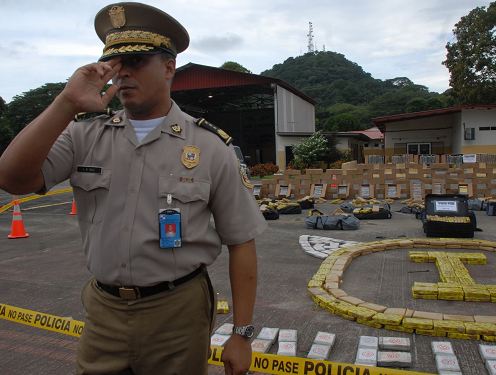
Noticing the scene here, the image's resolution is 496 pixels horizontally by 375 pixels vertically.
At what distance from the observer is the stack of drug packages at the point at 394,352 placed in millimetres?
3713

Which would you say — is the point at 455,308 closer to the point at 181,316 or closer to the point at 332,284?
the point at 332,284

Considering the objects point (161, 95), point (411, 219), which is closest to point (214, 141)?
point (161, 95)

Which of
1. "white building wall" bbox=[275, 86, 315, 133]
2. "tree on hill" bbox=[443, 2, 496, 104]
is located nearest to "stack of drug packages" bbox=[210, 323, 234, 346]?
"white building wall" bbox=[275, 86, 315, 133]

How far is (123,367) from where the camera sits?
1.95m

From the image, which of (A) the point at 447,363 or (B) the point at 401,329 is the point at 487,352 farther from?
(B) the point at 401,329

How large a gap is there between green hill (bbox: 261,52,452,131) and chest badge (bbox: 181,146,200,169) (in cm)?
5833

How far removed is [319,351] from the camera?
3945mm

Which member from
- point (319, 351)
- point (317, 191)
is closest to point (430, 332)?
point (319, 351)

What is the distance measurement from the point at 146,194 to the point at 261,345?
2.59m

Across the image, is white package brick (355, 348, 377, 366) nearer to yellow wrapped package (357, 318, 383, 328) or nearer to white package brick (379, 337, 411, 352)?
white package brick (379, 337, 411, 352)

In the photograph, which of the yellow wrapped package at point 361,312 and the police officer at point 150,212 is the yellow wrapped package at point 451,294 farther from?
the police officer at point 150,212

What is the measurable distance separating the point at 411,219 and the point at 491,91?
32616mm

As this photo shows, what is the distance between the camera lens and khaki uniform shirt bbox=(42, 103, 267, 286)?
194 cm

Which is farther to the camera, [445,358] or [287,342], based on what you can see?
[287,342]
